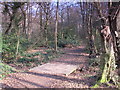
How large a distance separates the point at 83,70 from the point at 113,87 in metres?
3.19

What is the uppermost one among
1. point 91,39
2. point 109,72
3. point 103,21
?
point 103,21

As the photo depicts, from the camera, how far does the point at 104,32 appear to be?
15.5 feet

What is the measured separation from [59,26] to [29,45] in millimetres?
9847

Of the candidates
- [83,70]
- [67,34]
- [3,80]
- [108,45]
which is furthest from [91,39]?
[67,34]

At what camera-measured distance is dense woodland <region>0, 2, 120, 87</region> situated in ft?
16.0

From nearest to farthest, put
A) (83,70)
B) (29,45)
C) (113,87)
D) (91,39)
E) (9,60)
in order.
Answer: (113,87) → (83,70) → (9,60) → (91,39) → (29,45)

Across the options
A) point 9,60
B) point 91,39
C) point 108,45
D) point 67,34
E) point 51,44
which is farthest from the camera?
point 67,34

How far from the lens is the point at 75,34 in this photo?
21.8 metres

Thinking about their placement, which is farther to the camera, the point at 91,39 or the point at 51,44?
the point at 51,44

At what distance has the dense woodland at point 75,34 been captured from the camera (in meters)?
4.87

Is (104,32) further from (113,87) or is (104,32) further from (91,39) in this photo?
(91,39)

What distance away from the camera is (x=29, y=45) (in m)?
12.9

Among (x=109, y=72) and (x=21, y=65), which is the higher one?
(x=109, y=72)

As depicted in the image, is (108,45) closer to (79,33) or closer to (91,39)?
(91,39)
